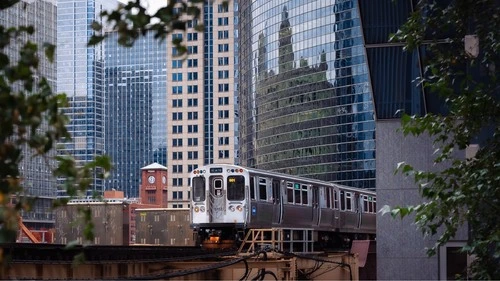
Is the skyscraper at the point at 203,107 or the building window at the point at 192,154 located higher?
the skyscraper at the point at 203,107

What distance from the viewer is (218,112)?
15175cm

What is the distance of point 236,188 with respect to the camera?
85.4 feet

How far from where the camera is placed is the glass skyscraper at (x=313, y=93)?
332 ft

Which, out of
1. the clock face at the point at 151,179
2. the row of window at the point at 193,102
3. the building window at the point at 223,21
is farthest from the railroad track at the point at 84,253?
the building window at the point at 223,21

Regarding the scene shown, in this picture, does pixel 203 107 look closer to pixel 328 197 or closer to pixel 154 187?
pixel 154 187

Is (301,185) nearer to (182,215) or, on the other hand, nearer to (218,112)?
(182,215)

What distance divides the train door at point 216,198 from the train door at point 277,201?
62.0 inches

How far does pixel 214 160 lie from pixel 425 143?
135 m

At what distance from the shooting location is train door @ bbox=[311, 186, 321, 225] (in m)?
29.6

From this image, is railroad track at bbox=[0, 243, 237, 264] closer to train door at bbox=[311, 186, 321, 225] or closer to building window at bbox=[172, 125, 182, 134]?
train door at bbox=[311, 186, 321, 225]

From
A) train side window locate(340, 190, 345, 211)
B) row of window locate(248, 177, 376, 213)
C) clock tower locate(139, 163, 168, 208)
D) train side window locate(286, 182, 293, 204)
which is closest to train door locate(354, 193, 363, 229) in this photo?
row of window locate(248, 177, 376, 213)

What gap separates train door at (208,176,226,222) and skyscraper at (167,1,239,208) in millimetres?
123452

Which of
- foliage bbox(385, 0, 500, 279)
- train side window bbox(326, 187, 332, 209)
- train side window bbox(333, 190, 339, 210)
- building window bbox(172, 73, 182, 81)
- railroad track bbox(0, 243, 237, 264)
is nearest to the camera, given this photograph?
foliage bbox(385, 0, 500, 279)

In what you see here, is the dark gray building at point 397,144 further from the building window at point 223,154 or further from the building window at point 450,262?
the building window at point 223,154
